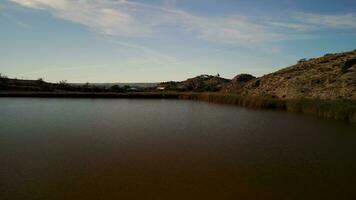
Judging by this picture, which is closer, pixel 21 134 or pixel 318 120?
pixel 21 134

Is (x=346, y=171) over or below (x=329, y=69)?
below

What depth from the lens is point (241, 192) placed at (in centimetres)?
1020

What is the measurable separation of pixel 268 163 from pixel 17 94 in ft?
145

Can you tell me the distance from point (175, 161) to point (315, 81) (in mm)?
32394

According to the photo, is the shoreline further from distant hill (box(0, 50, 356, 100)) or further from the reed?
distant hill (box(0, 50, 356, 100))

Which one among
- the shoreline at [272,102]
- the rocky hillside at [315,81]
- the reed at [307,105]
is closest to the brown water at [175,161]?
the reed at [307,105]

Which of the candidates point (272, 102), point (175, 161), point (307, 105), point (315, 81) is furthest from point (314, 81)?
point (175, 161)

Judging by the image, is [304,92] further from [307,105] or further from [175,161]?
[175,161]

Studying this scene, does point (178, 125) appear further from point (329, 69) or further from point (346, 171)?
point (329, 69)

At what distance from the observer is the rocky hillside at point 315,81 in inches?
1431

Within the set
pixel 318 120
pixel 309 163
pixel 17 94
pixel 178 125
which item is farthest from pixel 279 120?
pixel 17 94

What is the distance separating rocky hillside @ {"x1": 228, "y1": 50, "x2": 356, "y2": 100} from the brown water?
581 inches

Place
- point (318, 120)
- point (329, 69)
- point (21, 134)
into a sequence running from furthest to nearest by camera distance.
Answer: point (329, 69) → point (318, 120) → point (21, 134)

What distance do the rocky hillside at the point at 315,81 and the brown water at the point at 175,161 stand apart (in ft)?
48.4
